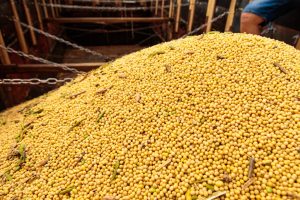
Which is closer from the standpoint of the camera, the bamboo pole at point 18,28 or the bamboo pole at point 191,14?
the bamboo pole at point 18,28

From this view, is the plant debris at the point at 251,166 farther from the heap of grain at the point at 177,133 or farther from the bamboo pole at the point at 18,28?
the bamboo pole at the point at 18,28

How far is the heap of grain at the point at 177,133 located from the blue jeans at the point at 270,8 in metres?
1.11

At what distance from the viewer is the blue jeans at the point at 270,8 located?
2.74 m

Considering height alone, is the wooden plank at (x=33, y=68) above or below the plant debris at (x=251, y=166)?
below

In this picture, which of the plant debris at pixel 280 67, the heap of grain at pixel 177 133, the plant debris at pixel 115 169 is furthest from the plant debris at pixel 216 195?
the plant debris at pixel 280 67

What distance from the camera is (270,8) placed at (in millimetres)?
2775

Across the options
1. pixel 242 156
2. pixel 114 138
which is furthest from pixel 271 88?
pixel 114 138

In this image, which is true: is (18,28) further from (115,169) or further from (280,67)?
(280,67)

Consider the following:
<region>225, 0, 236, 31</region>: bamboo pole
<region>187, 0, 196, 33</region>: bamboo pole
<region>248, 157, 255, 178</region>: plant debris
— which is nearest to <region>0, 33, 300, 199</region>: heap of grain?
<region>248, 157, 255, 178</region>: plant debris

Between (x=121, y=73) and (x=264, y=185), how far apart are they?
1.32 metres

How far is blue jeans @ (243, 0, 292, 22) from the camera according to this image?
274cm

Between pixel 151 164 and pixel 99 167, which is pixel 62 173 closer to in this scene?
pixel 99 167

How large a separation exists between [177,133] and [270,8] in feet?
7.24

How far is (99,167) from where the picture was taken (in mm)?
1425
